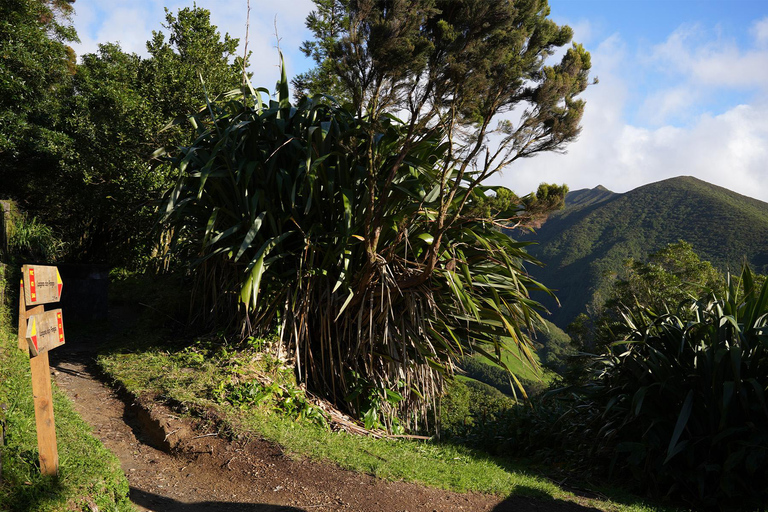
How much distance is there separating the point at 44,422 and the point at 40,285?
772 millimetres

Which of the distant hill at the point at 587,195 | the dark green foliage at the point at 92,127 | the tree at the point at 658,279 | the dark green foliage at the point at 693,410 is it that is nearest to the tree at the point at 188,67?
the dark green foliage at the point at 92,127

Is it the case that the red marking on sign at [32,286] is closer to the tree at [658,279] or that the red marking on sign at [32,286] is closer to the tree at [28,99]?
the tree at [28,99]

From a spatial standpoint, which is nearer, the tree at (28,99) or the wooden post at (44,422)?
the wooden post at (44,422)

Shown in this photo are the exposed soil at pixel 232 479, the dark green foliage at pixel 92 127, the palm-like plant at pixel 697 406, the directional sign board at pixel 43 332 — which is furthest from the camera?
the dark green foliage at pixel 92 127

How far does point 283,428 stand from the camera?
4711 millimetres

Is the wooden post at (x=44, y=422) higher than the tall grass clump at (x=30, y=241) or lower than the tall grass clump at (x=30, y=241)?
lower

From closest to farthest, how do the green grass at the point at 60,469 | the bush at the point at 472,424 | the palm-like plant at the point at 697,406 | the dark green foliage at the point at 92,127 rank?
the green grass at the point at 60,469 → the palm-like plant at the point at 697,406 → the bush at the point at 472,424 → the dark green foliage at the point at 92,127

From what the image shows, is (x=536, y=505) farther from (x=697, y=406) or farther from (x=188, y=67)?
(x=188, y=67)

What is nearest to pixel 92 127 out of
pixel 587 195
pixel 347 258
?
pixel 347 258

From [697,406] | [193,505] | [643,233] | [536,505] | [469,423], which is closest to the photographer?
[193,505]

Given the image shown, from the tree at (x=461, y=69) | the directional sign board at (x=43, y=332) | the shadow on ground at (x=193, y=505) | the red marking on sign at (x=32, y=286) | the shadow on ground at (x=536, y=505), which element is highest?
the tree at (x=461, y=69)

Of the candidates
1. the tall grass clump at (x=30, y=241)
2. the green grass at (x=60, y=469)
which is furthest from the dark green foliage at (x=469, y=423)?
the tall grass clump at (x=30, y=241)

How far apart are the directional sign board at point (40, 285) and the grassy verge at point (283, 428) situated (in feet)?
5.67

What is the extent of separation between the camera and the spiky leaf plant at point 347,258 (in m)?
5.51
